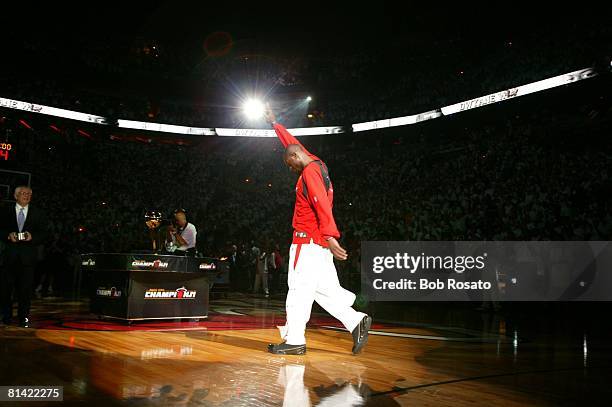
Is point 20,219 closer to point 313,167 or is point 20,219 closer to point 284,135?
point 284,135

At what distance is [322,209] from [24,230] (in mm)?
3738

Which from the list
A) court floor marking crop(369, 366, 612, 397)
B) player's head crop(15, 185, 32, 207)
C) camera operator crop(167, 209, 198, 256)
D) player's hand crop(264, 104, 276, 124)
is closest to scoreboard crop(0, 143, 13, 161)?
camera operator crop(167, 209, 198, 256)

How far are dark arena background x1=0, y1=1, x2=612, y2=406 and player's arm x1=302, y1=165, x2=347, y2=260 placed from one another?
75 millimetres

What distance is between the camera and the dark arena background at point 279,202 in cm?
335

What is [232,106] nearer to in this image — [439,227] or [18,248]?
[439,227]

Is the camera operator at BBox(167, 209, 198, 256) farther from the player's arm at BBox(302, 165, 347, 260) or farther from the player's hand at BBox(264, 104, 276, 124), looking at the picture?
the player's arm at BBox(302, 165, 347, 260)

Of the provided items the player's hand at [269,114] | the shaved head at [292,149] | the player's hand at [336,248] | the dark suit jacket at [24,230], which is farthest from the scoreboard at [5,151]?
the player's hand at [336,248]

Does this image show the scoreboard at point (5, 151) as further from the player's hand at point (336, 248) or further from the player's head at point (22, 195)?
the player's hand at point (336, 248)

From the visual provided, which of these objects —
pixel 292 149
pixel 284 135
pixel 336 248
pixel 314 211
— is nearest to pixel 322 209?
pixel 314 211

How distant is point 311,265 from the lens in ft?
13.3

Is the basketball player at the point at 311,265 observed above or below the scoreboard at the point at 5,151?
below

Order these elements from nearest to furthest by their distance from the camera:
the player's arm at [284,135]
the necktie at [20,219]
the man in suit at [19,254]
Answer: the player's arm at [284,135], the man in suit at [19,254], the necktie at [20,219]

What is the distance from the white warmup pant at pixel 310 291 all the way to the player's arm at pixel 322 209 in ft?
0.69

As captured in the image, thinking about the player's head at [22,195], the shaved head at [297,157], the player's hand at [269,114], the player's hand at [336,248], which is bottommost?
the player's hand at [336,248]
